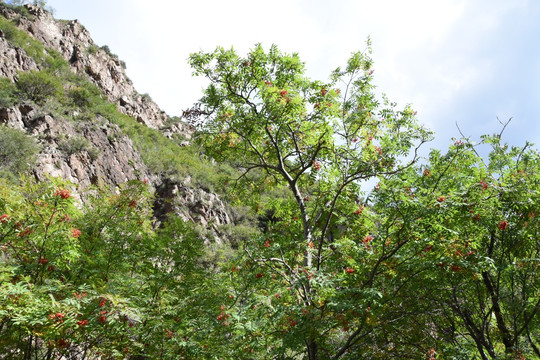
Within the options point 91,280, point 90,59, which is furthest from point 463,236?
point 90,59

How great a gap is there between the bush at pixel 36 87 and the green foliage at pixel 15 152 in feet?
23.2

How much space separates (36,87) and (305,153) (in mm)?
31046

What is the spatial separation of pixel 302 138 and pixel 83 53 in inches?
2087

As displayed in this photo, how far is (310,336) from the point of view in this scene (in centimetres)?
469

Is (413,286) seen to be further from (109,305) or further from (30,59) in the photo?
(30,59)

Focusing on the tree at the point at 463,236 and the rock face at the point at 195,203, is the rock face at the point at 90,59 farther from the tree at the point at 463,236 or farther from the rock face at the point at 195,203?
the tree at the point at 463,236

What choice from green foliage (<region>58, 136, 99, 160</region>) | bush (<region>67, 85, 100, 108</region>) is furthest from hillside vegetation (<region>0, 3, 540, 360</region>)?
bush (<region>67, 85, 100, 108</region>)

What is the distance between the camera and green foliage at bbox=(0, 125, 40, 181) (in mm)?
19703

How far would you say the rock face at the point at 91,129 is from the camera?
24.1 meters

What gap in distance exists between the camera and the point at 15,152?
19891 millimetres

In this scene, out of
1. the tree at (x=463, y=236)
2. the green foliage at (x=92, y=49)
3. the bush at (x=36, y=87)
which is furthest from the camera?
the green foliage at (x=92, y=49)

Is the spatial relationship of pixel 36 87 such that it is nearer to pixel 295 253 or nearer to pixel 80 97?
pixel 80 97

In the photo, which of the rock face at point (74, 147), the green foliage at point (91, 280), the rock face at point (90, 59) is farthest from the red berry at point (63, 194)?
the rock face at point (90, 59)

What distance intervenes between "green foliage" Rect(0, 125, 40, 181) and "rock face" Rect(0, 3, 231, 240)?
941 mm
